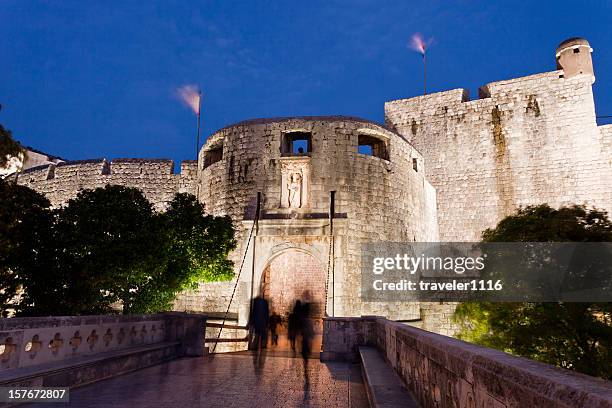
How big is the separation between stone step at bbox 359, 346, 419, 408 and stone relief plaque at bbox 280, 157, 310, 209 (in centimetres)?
862

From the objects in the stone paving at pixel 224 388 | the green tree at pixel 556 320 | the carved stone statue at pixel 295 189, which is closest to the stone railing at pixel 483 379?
the stone paving at pixel 224 388

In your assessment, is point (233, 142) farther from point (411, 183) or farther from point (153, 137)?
point (153, 137)

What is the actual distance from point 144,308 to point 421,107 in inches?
661

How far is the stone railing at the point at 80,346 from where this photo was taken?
462 cm

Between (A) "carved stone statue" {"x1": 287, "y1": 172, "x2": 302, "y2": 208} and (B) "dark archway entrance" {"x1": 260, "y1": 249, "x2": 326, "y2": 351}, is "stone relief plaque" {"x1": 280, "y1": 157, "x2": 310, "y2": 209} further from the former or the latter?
(B) "dark archway entrance" {"x1": 260, "y1": 249, "x2": 326, "y2": 351}

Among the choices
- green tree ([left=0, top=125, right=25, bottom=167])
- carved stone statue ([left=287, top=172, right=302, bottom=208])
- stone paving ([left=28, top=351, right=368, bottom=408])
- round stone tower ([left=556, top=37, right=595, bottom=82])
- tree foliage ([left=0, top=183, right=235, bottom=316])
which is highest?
round stone tower ([left=556, top=37, right=595, bottom=82])

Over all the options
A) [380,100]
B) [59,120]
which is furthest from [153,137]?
[380,100]

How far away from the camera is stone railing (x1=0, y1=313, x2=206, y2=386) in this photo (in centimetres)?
462

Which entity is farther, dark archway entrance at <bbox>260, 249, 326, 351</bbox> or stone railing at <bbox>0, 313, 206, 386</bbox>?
dark archway entrance at <bbox>260, 249, 326, 351</bbox>

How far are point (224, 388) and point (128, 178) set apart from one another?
17600 mm

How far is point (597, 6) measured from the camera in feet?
459

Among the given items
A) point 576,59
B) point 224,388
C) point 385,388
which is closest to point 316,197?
point 224,388

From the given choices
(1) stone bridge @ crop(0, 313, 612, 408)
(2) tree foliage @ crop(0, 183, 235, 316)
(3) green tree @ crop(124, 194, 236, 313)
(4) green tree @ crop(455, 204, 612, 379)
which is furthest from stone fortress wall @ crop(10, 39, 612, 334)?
(1) stone bridge @ crop(0, 313, 612, 408)

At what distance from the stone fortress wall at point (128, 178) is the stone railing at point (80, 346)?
1243cm
